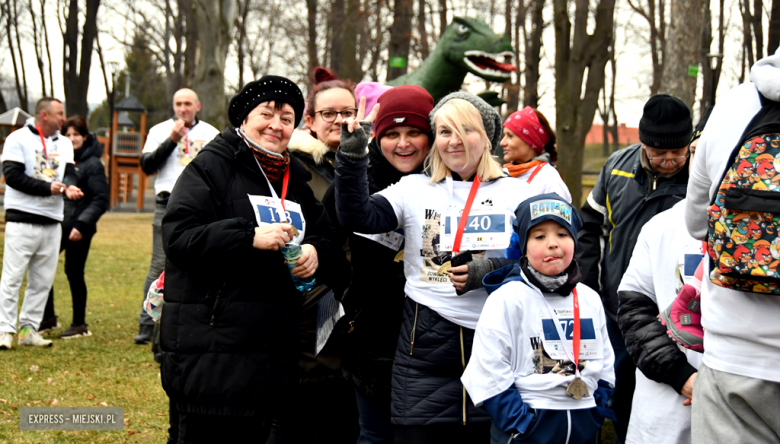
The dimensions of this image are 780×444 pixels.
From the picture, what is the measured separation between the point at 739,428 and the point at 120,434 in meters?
3.82

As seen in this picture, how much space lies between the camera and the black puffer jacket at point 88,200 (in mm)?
7262

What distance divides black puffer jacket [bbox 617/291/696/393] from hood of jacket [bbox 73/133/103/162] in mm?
6210

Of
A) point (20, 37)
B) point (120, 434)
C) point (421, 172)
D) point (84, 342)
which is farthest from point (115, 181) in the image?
point (421, 172)

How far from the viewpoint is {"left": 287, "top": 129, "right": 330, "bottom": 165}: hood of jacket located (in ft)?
12.8

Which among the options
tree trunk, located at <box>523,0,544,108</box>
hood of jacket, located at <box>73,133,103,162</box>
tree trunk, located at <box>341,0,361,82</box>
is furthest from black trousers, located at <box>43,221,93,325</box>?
tree trunk, located at <box>523,0,544,108</box>

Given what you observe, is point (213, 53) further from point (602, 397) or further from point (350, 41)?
point (602, 397)

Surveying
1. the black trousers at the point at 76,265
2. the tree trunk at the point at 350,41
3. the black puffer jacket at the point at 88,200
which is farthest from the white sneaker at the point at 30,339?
the tree trunk at the point at 350,41

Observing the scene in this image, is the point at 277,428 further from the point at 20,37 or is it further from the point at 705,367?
the point at 20,37

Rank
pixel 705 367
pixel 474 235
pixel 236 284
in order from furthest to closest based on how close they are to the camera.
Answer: pixel 474 235 → pixel 236 284 → pixel 705 367

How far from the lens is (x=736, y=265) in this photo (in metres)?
1.96

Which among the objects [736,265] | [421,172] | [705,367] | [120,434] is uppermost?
[421,172]

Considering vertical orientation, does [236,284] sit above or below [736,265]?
below

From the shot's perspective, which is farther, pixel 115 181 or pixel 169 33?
pixel 169 33

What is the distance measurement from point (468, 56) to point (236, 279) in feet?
22.9
